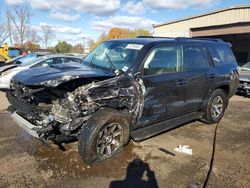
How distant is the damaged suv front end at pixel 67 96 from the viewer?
13.8 ft

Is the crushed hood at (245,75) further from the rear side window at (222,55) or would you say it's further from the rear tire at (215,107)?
the rear tire at (215,107)

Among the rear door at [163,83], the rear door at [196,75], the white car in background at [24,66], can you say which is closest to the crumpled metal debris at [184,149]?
the rear door at [163,83]

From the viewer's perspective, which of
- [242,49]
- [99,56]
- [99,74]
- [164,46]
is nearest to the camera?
[99,74]

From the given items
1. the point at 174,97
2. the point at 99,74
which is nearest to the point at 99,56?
the point at 99,74

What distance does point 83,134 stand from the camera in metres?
4.17

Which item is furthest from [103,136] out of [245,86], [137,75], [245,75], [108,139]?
[245,75]

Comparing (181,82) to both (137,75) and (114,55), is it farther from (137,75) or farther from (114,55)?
(114,55)

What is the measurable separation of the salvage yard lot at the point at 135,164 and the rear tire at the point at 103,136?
0.62 ft

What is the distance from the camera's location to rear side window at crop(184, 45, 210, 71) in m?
5.70

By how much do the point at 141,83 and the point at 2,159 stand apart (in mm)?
2607

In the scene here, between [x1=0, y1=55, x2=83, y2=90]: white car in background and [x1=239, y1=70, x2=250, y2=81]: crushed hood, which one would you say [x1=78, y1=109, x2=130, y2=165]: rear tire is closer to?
[x1=0, y1=55, x2=83, y2=90]: white car in background

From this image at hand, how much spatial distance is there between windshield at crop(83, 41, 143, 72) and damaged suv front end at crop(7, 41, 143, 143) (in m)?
0.03

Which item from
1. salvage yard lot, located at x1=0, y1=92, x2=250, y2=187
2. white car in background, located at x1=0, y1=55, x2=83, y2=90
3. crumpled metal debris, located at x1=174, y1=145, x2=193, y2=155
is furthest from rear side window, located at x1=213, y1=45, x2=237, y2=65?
white car in background, located at x1=0, y1=55, x2=83, y2=90

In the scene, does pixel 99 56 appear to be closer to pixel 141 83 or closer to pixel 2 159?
pixel 141 83
